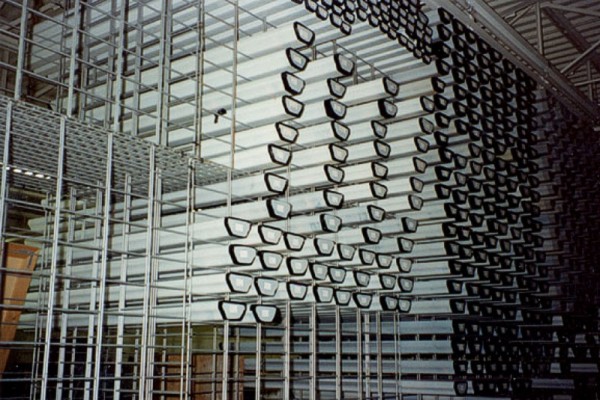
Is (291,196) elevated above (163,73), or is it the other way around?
(163,73)

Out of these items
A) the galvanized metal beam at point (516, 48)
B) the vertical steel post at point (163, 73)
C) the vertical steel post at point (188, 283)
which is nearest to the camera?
the vertical steel post at point (188, 283)

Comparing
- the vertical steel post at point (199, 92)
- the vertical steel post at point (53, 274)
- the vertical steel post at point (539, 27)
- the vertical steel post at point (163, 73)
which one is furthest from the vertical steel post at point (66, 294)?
the vertical steel post at point (539, 27)

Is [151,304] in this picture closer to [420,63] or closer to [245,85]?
[245,85]

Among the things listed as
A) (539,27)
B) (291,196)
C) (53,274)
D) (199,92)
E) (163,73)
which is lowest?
(53,274)

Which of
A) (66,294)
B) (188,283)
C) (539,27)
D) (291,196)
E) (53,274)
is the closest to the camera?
(53,274)

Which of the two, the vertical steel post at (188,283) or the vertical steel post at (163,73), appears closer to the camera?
the vertical steel post at (188,283)

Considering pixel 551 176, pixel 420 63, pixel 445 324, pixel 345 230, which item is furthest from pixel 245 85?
pixel 551 176

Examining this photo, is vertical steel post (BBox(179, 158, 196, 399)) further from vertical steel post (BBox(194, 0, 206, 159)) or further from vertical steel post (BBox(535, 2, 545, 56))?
vertical steel post (BBox(535, 2, 545, 56))

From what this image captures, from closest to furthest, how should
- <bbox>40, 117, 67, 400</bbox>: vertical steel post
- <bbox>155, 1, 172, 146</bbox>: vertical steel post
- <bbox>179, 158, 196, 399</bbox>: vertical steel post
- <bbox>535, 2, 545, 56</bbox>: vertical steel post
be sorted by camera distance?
1. <bbox>40, 117, 67, 400</bbox>: vertical steel post
2. <bbox>179, 158, 196, 399</bbox>: vertical steel post
3. <bbox>155, 1, 172, 146</bbox>: vertical steel post
4. <bbox>535, 2, 545, 56</bbox>: vertical steel post

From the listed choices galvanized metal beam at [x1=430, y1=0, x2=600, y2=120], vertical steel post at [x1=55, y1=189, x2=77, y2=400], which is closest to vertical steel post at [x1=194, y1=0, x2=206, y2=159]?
vertical steel post at [x1=55, y1=189, x2=77, y2=400]

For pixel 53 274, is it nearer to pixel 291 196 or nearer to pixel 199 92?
pixel 199 92

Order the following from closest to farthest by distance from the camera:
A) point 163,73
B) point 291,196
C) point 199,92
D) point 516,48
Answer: point 199,92 → point 163,73 → point 291,196 → point 516,48

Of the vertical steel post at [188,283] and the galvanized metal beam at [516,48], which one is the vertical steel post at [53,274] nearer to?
the vertical steel post at [188,283]

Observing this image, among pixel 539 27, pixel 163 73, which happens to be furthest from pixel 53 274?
pixel 539 27
